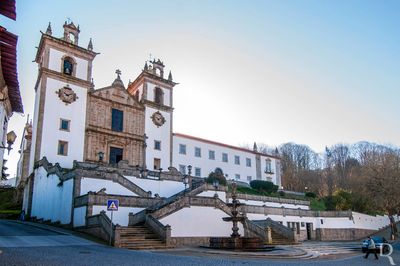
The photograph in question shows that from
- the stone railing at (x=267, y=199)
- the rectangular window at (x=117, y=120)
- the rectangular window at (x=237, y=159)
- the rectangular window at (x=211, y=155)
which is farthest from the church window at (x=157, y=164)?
the rectangular window at (x=237, y=159)

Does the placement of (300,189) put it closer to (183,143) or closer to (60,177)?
(183,143)

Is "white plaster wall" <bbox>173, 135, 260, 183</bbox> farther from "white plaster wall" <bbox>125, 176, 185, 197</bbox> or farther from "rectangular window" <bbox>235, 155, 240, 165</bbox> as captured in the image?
"white plaster wall" <bbox>125, 176, 185, 197</bbox>

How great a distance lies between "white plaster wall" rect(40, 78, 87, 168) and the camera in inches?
1389

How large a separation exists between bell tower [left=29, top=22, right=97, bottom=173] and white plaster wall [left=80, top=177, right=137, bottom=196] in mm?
9595

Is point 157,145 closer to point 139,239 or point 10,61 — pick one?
point 139,239

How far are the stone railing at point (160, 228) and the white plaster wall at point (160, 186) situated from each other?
402 inches

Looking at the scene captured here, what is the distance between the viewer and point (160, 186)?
1357 inches

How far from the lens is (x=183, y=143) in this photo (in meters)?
50.3

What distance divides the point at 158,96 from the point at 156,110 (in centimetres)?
271

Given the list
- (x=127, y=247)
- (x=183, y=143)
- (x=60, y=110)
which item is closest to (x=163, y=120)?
(x=183, y=143)

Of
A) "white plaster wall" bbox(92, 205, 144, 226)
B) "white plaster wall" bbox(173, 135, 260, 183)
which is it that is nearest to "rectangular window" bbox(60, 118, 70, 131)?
"white plaster wall" bbox(173, 135, 260, 183)

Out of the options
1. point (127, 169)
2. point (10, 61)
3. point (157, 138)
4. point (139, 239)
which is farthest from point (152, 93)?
Answer: point (10, 61)

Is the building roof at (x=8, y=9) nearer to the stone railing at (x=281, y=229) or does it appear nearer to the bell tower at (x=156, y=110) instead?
the stone railing at (x=281, y=229)

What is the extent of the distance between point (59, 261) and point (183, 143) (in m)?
38.7
